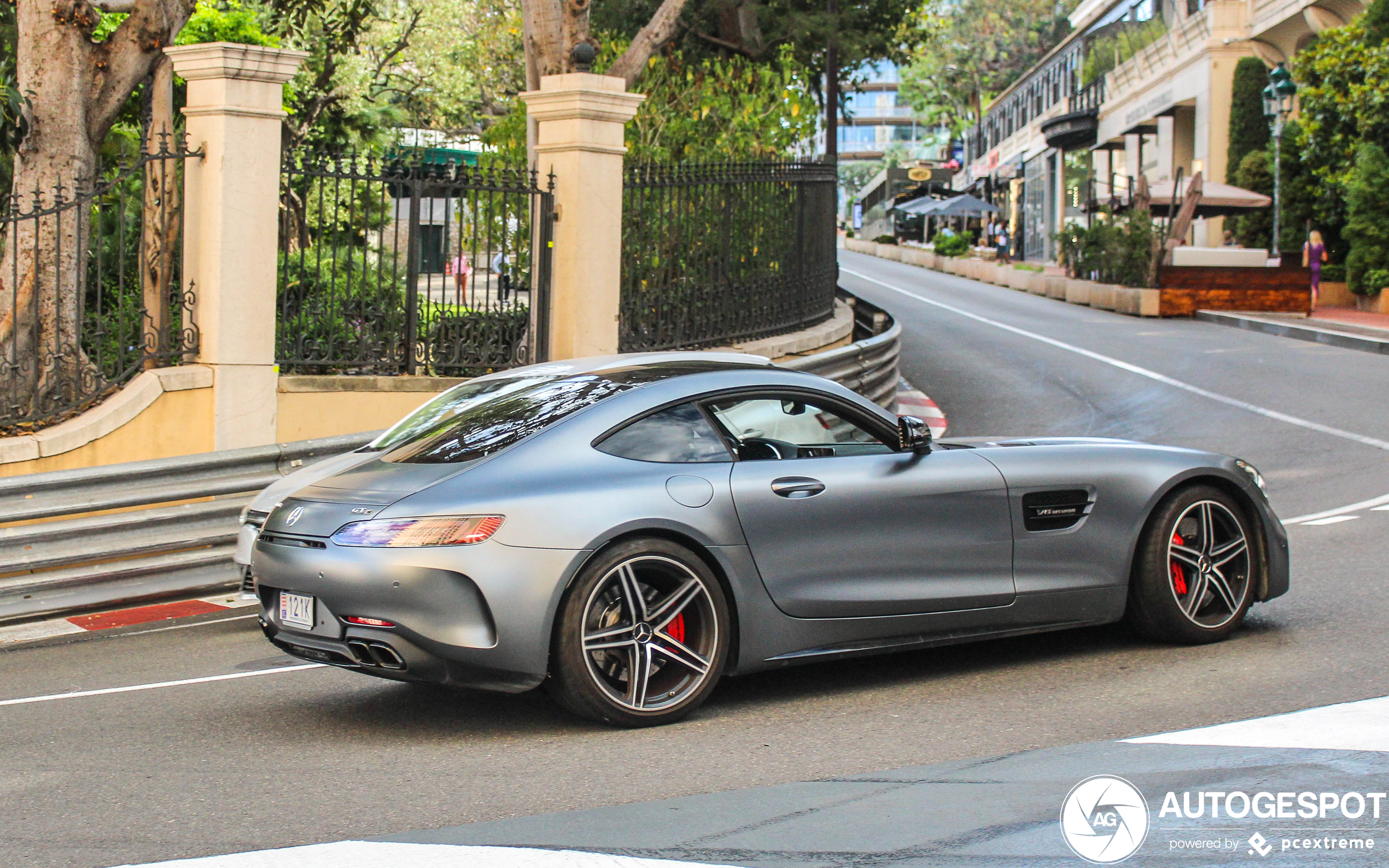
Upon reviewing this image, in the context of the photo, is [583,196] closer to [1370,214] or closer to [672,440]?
[672,440]

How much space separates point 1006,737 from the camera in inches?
209

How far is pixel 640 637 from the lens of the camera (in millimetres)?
5484

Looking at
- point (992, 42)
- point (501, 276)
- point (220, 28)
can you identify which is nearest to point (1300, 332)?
point (501, 276)

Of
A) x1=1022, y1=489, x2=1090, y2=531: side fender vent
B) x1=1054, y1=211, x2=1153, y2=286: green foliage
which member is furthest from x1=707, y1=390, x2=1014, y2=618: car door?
x1=1054, y1=211, x2=1153, y2=286: green foliage

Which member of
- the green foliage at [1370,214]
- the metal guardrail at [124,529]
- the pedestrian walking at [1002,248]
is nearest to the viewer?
the metal guardrail at [124,529]

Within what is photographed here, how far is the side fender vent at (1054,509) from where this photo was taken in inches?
251

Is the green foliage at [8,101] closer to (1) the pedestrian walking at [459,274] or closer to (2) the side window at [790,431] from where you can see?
(1) the pedestrian walking at [459,274]

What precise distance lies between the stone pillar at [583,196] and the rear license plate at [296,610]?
7.26 meters

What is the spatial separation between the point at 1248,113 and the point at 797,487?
39727 millimetres

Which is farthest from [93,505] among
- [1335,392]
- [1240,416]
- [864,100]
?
[864,100]

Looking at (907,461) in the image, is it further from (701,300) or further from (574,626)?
(701,300)

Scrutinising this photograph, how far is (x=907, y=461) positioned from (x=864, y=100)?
15658 cm

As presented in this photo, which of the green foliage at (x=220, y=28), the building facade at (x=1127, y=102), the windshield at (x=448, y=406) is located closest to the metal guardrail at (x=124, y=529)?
the windshield at (x=448, y=406)

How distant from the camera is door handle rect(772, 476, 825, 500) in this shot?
230 inches
